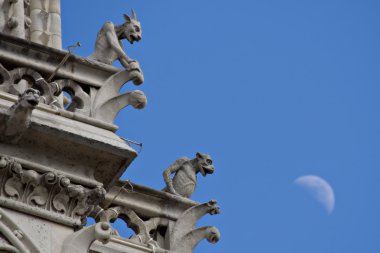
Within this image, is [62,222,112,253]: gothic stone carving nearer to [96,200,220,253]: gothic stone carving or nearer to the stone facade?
the stone facade

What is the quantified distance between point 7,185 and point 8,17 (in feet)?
10.5

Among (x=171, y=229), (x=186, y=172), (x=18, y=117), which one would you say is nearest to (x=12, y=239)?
(x=18, y=117)

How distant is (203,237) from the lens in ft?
68.9

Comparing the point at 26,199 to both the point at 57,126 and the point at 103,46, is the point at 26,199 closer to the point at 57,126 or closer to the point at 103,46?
the point at 57,126

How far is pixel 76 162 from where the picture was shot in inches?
A: 758

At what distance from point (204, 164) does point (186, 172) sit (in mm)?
311

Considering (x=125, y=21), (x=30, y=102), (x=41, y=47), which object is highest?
(x=125, y=21)

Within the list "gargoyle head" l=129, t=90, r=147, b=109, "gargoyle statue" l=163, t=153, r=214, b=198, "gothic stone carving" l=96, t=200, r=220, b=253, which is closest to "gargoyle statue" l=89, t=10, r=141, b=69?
"gargoyle head" l=129, t=90, r=147, b=109

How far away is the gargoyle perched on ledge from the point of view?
21.4 m

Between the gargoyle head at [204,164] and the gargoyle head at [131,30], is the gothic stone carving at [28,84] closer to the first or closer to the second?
the gargoyle head at [131,30]

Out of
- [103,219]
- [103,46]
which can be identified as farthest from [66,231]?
[103,46]

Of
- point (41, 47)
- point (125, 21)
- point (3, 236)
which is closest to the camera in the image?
point (3, 236)

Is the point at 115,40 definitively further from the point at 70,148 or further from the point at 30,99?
the point at 30,99

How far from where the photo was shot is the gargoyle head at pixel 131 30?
73.3ft
